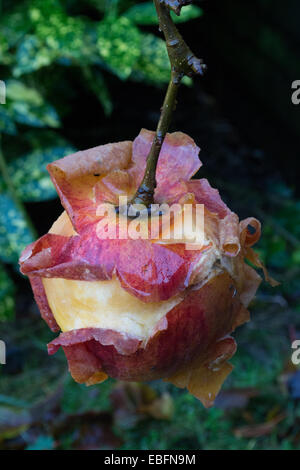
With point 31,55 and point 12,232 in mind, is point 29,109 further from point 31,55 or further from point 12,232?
point 12,232

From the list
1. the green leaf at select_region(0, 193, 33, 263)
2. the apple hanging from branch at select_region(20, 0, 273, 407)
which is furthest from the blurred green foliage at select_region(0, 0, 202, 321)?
the apple hanging from branch at select_region(20, 0, 273, 407)

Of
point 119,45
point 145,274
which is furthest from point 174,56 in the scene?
point 119,45

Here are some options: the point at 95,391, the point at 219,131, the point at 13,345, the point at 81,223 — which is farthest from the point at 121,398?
the point at 219,131

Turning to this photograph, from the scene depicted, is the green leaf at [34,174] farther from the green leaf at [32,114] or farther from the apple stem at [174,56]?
the apple stem at [174,56]

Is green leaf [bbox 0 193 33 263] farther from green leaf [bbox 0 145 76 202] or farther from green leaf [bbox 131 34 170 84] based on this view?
green leaf [bbox 131 34 170 84]

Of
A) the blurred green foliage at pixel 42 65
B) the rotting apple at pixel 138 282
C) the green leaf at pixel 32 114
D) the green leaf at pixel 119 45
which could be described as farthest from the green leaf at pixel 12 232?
the rotting apple at pixel 138 282

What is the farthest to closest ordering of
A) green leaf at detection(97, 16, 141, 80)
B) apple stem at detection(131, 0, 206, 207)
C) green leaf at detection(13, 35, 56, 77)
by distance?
green leaf at detection(13, 35, 56, 77) < green leaf at detection(97, 16, 141, 80) < apple stem at detection(131, 0, 206, 207)
